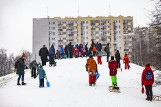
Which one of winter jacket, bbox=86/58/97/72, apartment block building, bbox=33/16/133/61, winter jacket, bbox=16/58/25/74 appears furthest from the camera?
apartment block building, bbox=33/16/133/61

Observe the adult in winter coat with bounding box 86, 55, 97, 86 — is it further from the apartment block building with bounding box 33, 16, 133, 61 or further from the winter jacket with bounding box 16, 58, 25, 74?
the apartment block building with bounding box 33, 16, 133, 61

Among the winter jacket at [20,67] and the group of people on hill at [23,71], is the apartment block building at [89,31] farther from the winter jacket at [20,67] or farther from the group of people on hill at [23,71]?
the winter jacket at [20,67]

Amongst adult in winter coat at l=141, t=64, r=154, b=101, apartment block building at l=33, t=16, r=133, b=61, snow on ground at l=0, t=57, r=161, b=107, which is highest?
apartment block building at l=33, t=16, r=133, b=61

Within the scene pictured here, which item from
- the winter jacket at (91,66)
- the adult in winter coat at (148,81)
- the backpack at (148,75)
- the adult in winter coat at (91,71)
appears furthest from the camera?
the winter jacket at (91,66)

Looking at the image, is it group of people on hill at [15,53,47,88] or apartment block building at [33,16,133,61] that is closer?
group of people on hill at [15,53,47,88]

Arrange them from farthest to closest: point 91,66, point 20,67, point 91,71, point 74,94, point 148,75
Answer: point 20,67
point 91,66
point 91,71
point 74,94
point 148,75

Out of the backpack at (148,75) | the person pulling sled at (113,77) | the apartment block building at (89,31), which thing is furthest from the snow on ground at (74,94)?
the apartment block building at (89,31)

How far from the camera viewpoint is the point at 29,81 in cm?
2259

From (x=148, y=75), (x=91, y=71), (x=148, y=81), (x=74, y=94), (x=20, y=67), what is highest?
(x=20, y=67)

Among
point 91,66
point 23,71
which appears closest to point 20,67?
point 23,71

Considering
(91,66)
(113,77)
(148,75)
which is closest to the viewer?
(148,75)

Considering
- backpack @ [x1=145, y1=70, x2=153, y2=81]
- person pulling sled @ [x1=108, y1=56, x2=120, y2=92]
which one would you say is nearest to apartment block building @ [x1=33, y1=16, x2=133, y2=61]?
person pulling sled @ [x1=108, y1=56, x2=120, y2=92]

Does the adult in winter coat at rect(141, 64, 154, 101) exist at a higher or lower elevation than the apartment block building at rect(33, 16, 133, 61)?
lower

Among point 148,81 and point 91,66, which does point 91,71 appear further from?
point 148,81
